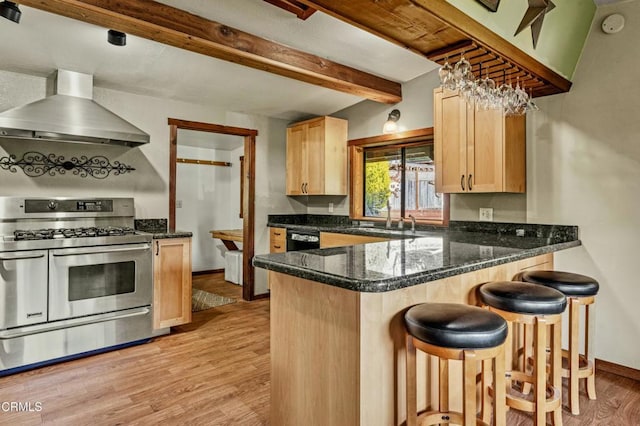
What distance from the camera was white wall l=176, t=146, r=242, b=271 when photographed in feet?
19.5

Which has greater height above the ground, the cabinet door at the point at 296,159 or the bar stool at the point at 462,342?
the cabinet door at the point at 296,159

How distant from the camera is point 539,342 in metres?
1.76

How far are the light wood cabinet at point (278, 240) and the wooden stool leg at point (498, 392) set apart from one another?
3179mm

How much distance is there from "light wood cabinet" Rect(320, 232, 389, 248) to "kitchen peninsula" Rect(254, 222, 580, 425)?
1.56 m

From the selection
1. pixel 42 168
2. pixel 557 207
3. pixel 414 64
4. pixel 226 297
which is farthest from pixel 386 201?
pixel 42 168

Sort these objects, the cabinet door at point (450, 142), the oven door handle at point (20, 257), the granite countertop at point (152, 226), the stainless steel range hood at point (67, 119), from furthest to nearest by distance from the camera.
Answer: the granite countertop at point (152, 226)
the cabinet door at point (450, 142)
the stainless steel range hood at point (67, 119)
the oven door handle at point (20, 257)

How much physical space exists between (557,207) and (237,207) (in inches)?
189

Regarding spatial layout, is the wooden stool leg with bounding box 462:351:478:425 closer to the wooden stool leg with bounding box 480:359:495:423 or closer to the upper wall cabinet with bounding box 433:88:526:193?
A: the wooden stool leg with bounding box 480:359:495:423

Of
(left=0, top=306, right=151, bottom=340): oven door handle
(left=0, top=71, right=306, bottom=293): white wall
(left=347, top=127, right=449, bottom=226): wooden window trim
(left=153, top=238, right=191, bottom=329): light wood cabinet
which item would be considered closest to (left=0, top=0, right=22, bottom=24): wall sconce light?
(left=0, top=71, right=306, bottom=293): white wall

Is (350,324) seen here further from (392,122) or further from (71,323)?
(392,122)

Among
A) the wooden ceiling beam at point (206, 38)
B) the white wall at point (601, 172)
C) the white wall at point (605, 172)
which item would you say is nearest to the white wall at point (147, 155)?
the wooden ceiling beam at point (206, 38)

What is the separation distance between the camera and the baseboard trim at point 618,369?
2.58m

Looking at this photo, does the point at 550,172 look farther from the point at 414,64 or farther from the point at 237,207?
the point at 237,207

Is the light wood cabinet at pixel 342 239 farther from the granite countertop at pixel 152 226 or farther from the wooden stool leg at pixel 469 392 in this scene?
the wooden stool leg at pixel 469 392
